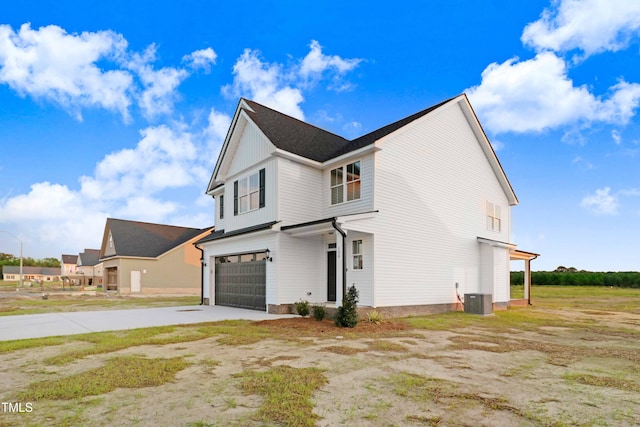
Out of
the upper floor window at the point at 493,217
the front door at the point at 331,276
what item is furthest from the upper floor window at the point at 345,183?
the upper floor window at the point at 493,217

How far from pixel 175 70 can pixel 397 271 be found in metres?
14.9

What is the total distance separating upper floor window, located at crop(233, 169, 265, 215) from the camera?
1684cm

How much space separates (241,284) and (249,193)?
4403 mm

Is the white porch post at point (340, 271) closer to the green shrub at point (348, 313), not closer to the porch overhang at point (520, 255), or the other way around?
the green shrub at point (348, 313)

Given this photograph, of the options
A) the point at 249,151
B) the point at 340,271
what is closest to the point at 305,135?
the point at 249,151

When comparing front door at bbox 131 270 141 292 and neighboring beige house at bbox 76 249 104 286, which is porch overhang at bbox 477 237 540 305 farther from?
neighboring beige house at bbox 76 249 104 286

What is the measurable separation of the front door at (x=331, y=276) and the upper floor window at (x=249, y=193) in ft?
12.5

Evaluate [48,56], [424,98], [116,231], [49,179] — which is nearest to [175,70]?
[48,56]

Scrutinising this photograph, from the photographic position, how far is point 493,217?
69.5 ft

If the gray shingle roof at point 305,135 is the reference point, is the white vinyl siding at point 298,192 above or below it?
below

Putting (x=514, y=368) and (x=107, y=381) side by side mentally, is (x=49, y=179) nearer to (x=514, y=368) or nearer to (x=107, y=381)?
(x=107, y=381)

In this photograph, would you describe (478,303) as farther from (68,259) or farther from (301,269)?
(68,259)

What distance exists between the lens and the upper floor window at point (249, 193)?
1684 cm

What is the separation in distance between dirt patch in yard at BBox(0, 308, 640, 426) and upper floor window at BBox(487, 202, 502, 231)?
10771 millimetres
